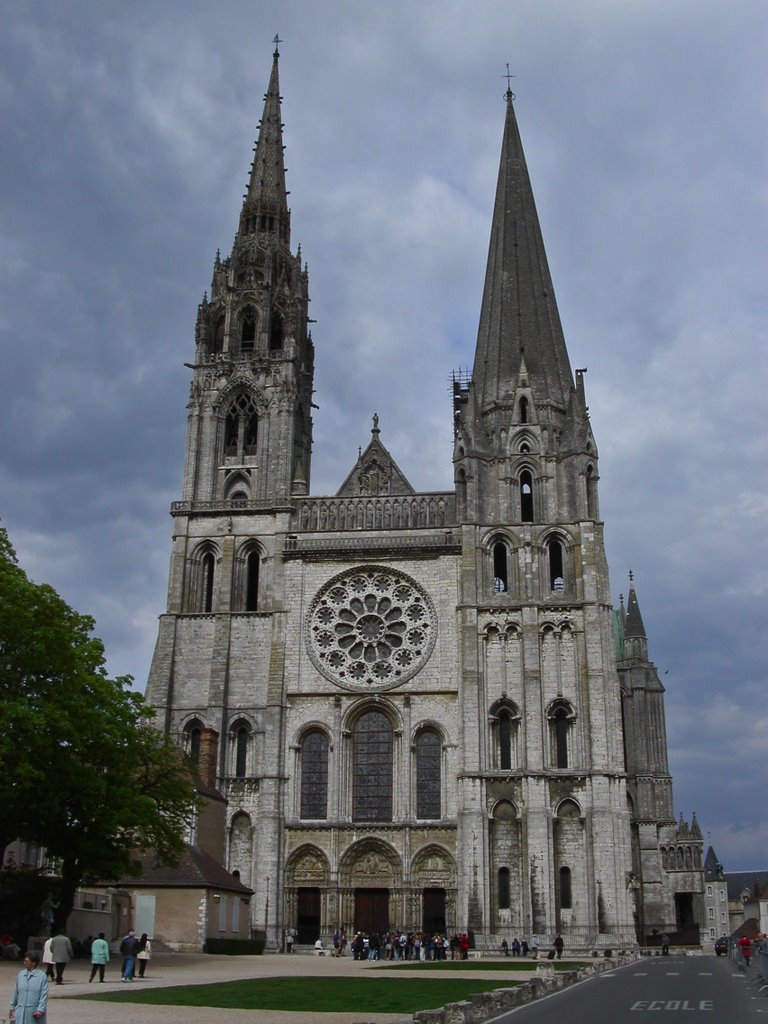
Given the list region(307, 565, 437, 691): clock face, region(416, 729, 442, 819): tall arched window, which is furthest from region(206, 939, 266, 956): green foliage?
region(307, 565, 437, 691): clock face

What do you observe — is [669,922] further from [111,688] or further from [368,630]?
[111,688]

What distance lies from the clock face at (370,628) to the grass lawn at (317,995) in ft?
73.4

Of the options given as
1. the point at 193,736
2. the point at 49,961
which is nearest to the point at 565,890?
the point at 193,736

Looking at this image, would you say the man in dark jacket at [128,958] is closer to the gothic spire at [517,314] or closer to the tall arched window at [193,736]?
the tall arched window at [193,736]

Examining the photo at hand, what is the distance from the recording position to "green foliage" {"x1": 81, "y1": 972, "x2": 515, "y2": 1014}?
1686cm

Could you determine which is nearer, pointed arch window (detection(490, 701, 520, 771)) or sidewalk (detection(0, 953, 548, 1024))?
sidewalk (detection(0, 953, 548, 1024))

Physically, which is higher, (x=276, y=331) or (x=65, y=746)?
(x=276, y=331)

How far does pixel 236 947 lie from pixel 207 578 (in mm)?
16596

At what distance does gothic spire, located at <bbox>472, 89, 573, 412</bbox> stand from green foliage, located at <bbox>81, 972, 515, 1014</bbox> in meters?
31.8

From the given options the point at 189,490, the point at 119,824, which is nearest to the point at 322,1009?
the point at 119,824

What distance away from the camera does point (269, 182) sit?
58.2 meters

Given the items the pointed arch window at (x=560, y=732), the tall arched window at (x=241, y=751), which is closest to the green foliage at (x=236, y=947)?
the tall arched window at (x=241, y=751)

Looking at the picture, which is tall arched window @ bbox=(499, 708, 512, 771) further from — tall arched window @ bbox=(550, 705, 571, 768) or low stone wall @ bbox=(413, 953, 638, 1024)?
low stone wall @ bbox=(413, 953, 638, 1024)

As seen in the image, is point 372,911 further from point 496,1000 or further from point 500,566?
point 496,1000
